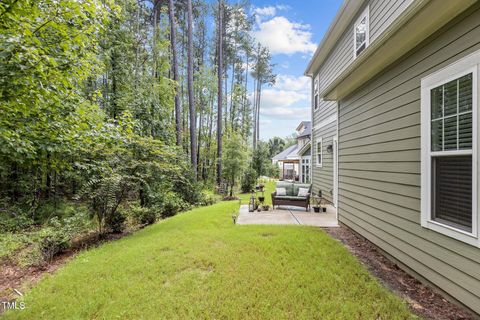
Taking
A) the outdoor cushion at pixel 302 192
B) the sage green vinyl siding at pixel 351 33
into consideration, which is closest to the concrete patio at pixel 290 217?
the outdoor cushion at pixel 302 192

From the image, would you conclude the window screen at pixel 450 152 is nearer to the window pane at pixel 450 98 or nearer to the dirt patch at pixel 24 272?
the window pane at pixel 450 98

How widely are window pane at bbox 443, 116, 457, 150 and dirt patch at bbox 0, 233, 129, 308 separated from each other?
5885 millimetres

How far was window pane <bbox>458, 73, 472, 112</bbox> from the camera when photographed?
2.24m

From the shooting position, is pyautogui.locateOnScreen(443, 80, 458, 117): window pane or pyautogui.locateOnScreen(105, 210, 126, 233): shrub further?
pyautogui.locateOnScreen(105, 210, 126, 233): shrub

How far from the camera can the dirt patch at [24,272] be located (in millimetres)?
3216

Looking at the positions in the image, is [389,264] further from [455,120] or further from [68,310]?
[68,310]

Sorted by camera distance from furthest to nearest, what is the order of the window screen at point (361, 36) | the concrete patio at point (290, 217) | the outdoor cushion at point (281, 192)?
→ the outdoor cushion at point (281, 192)
the window screen at point (361, 36)
the concrete patio at point (290, 217)

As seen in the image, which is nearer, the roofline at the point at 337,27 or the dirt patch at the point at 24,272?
the dirt patch at the point at 24,272

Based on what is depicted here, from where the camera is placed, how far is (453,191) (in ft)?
8.20

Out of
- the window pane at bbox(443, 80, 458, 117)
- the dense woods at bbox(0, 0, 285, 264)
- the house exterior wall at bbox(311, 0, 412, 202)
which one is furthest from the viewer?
the house exterior wall at bbox(311, 0, 412, 202)

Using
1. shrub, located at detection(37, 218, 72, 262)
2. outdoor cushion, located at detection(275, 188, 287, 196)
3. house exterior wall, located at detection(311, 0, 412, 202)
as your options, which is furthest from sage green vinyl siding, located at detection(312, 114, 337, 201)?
shrub, located at detection(37, 218, 72, 262)

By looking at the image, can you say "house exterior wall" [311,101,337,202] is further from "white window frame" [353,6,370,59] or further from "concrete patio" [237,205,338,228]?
"white window frame" [353,6,370,59]

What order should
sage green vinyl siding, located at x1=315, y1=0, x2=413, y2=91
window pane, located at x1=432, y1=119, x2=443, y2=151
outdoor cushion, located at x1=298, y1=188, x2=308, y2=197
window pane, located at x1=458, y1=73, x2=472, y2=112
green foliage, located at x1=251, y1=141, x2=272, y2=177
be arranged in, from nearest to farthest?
window pane, located at x1=458, y1=73, x2=472, y2=112
window pane, located at x1=432, y1=119, x2=443, y2=151
sage green vinyl siding, located at x1=315, y1=0, x2=413, y2=91
outdoor cushion, located at x1=298, y1=188, x2=308, y2=197
green foliage, located at x1=251, y1=141, x2=272, y2=177

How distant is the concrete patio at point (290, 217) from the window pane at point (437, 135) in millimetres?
3512
